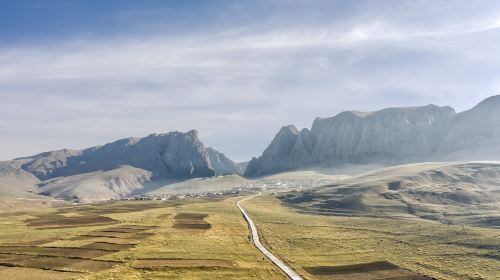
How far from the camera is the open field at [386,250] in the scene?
242ft

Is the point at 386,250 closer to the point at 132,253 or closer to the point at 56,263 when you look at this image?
the point at 132,253

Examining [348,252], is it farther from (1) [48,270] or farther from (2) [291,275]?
(1) [48,270]

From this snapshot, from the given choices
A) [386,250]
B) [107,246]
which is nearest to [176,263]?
[107,246]

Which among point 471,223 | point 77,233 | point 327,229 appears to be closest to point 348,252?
point 327,229

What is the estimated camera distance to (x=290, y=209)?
7731 inches

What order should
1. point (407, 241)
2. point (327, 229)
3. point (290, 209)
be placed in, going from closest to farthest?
point (407, 241) → point (327, 229) → point (290, 209)

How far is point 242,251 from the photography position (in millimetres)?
89562

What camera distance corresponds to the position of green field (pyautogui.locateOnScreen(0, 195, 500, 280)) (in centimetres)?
7194

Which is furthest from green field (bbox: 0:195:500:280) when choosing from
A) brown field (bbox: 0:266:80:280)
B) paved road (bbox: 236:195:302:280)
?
paved road (bbox: 236:195:302:280)

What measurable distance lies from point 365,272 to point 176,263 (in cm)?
3381

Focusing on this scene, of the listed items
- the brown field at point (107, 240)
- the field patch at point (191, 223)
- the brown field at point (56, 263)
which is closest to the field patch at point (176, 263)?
the brown field at point (56, 263)

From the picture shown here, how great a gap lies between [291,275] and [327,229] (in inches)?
2220

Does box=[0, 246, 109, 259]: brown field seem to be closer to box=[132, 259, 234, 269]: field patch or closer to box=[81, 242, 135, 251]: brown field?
box=[81, 242, 135, 251]: brown field

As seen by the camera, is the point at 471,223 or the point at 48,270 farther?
the point at 471,223
